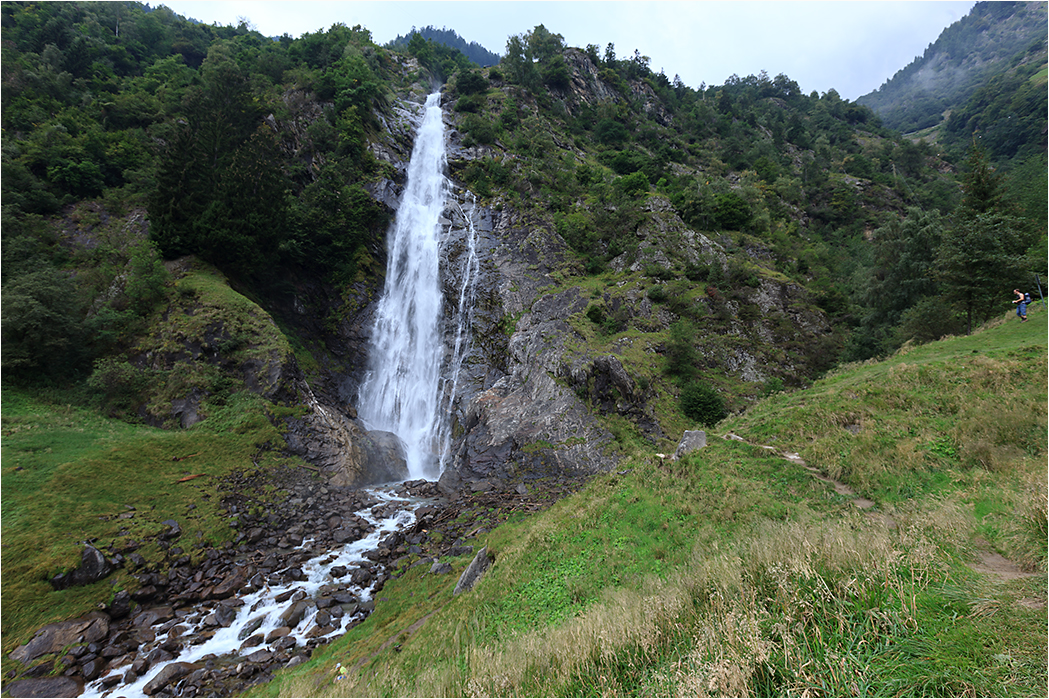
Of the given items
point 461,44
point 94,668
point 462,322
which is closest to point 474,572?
point 94,668

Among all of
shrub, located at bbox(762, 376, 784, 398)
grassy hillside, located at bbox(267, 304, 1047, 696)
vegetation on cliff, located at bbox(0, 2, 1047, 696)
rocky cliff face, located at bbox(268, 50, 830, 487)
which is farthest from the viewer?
shrub, located at bbox(762, 376, 784, 398)

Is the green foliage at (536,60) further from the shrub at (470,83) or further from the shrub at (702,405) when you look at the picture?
the shrub at (702,405)

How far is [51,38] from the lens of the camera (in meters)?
32.7

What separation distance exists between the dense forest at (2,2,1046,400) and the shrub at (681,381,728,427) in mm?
2786

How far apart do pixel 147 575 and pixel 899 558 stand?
52.5ft

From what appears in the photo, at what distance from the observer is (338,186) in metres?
31.5

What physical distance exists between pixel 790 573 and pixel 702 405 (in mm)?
19512

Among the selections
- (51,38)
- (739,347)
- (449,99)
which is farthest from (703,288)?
(51,38)

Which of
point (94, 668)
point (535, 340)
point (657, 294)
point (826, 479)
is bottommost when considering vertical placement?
point (94, 668)

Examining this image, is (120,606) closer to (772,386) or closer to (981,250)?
(772,386)

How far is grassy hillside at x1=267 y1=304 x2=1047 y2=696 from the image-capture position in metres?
2.90

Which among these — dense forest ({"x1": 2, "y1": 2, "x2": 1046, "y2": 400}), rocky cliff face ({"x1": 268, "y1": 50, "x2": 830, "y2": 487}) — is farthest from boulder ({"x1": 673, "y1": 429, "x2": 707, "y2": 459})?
dense forest ({"x1": 2, "y1": 2, "x2": 1046, "y2": 400})

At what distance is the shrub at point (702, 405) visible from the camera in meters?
21.5

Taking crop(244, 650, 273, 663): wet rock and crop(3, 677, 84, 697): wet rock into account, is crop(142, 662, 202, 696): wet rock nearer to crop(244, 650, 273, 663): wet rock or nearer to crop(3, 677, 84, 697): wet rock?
crop(244, 650, 273, 663): wet rock
